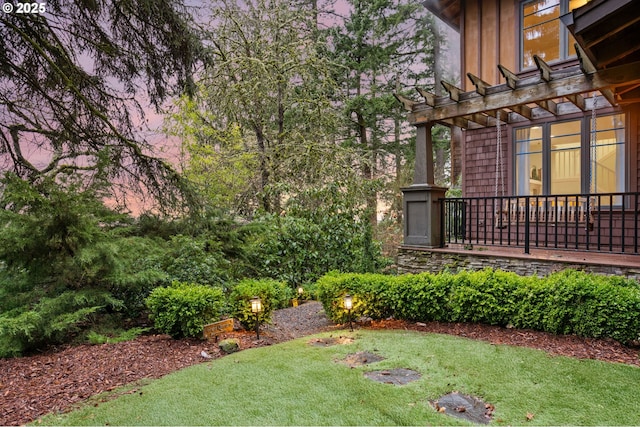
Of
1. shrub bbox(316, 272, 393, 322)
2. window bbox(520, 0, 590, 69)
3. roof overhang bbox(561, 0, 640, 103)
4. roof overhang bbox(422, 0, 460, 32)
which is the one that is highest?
roof overhang bbox(422, 0, 460, 32)

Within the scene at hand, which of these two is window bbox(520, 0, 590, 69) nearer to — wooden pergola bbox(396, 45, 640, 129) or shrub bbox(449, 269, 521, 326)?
wooden pergola bbox(396, 45, 640, 129)

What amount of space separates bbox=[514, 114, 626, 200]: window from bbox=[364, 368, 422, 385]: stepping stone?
5.51 meters

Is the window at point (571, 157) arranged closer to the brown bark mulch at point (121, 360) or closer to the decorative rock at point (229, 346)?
the brown bark mulch at point (121, 360)

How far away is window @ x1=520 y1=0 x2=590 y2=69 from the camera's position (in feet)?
24.9

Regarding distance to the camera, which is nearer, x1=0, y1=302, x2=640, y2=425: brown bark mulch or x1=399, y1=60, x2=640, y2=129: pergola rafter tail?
x1=0, y1=302, x2=640, y2=425: brown bark mulch

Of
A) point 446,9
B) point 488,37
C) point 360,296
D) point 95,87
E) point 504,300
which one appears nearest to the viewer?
point 504,300

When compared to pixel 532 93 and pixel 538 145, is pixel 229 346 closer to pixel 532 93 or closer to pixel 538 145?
pixel 532 93

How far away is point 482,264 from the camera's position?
21.4 ft

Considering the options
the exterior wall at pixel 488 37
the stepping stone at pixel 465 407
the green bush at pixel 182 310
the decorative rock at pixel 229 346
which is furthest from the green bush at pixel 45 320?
the exterior wall at pixel 488 37

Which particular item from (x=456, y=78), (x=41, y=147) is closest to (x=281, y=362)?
(x=41, y=147)

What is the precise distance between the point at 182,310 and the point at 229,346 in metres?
0.72

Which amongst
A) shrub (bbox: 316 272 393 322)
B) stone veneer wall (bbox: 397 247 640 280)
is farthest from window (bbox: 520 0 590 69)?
shrub (bbox: 316 272 393 322)

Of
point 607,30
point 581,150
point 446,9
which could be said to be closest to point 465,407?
point 607,30

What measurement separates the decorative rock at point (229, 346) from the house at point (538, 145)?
3865 mm
